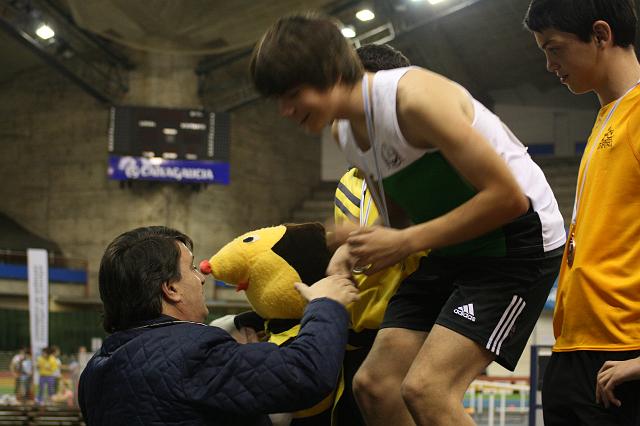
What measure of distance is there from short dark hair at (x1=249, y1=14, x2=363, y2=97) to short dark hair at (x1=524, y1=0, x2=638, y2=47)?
64cm

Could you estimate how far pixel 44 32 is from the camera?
1788 cm

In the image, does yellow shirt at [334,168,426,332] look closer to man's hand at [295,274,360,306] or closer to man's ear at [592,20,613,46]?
man's hand at [295,274,360,306]

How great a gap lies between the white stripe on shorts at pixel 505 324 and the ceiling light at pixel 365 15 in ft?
52.3

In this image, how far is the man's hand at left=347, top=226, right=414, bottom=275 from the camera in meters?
1.88

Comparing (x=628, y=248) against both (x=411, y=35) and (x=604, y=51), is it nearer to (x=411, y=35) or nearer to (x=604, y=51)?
(x=604, y=51)

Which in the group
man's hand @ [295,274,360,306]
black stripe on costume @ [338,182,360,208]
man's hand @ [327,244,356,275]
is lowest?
man's hand @ [295,274,360,306]

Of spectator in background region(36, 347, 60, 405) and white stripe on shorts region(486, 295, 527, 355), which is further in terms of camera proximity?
spectator in background region(36, 347, 60, 405)

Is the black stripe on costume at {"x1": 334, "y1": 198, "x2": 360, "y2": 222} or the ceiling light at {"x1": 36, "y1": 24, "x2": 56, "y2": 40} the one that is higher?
the ceiling light at {"x1": 36, "y1": 24, "x2": 56, "y2": 40}

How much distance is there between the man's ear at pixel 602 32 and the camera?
7.02 feet

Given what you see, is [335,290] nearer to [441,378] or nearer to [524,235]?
[441,378]

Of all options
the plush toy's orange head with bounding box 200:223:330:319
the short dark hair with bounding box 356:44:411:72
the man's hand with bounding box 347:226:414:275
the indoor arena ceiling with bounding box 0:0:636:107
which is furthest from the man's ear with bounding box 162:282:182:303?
the indoor arena ceiling with bounding box 0:0:636:107

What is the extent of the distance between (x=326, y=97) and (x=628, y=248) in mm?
867

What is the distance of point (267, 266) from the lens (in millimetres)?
3119

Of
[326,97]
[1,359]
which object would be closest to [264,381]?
[326,97]
